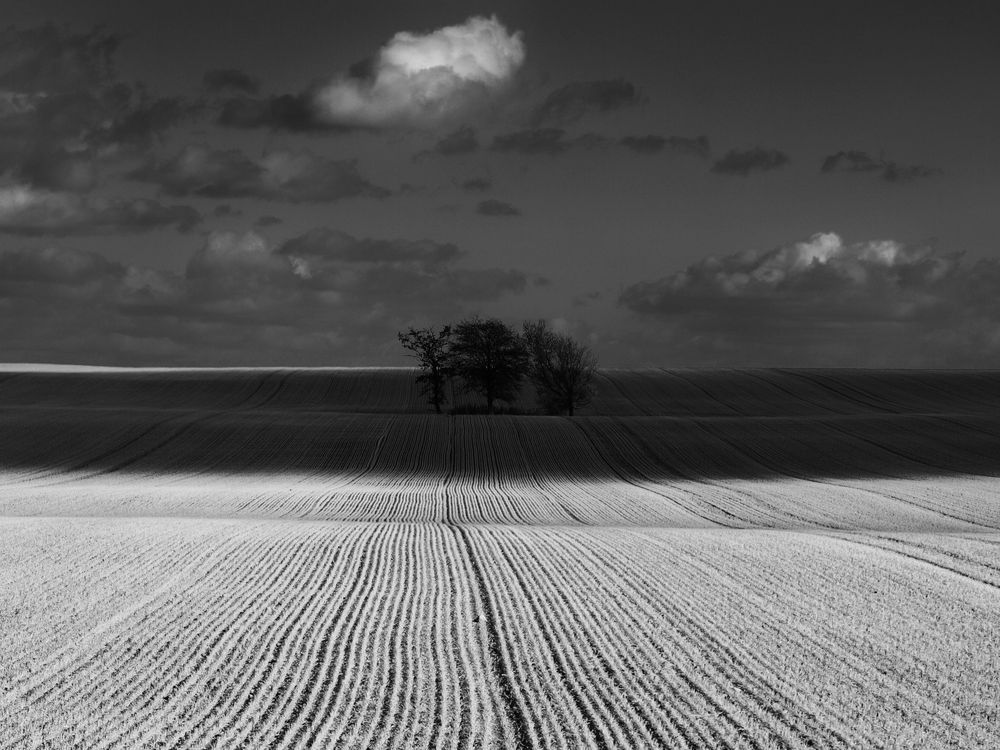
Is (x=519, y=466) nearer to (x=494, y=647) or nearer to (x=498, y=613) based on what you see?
(x=498, y=613)

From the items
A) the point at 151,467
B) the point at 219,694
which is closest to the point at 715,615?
the point at 219,694

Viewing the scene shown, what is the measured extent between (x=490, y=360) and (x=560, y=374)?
5.42 meters

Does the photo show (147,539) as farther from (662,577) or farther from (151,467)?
(151,467)

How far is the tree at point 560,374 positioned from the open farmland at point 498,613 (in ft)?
111

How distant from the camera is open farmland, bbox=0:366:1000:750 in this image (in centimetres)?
991

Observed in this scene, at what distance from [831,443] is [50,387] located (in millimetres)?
62868

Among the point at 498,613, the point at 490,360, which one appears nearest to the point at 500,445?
the point at 490,360

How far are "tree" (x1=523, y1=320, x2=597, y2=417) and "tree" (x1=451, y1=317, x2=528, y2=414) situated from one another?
149 centimetres

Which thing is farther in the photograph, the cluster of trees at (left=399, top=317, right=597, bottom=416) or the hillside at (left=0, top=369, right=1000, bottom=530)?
the cluster of trees at (left=399, top=317, right=597, bottom=416)

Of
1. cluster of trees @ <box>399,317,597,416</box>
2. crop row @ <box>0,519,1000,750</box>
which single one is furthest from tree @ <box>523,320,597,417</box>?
crop row @ <box>0,519,1000,750</box>

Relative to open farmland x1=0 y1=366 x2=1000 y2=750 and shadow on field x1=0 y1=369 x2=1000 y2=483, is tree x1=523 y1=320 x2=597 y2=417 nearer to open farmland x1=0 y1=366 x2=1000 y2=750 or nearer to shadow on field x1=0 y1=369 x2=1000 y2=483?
shadow on field x1=0 y1=369 x2=1000 y2=483

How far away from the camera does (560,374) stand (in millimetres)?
76062

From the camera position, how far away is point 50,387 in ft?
271

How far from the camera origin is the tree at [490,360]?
7575cm
